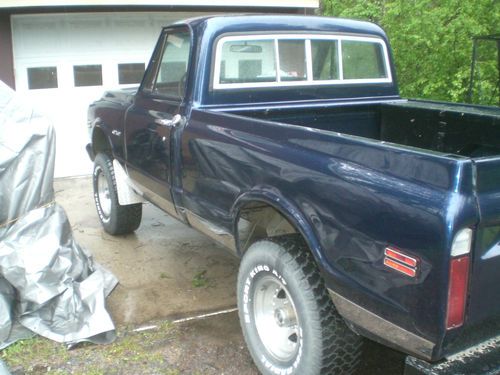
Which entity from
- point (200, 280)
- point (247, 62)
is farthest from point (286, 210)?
point (200, 280)

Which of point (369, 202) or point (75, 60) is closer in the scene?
point (369, 202)

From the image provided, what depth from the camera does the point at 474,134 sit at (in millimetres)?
3396

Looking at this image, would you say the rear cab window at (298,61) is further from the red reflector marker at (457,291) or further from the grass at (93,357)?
the red reflector marker at (457,291)

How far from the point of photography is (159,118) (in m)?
3.82

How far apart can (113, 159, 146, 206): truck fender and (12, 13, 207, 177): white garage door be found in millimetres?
3728

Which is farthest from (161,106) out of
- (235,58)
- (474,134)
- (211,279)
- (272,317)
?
(474,134)

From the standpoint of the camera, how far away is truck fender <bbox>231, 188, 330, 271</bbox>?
2369 mm

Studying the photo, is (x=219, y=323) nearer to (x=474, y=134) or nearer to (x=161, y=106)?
(x=161, y=106)

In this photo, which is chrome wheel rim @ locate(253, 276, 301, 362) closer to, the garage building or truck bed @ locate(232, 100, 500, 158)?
truck bed @ locate(232, 100, 500, 158)

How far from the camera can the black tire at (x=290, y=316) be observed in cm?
246

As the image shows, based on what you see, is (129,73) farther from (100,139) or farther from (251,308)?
(251,308)

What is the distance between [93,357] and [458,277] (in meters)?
2.31

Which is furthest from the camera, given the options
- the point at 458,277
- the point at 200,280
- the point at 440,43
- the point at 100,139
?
the point at 440,43

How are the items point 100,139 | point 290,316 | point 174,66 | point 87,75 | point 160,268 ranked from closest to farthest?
point 290,316 → point 174,66 → point 160,268 → point 100,139 → point 87,75
